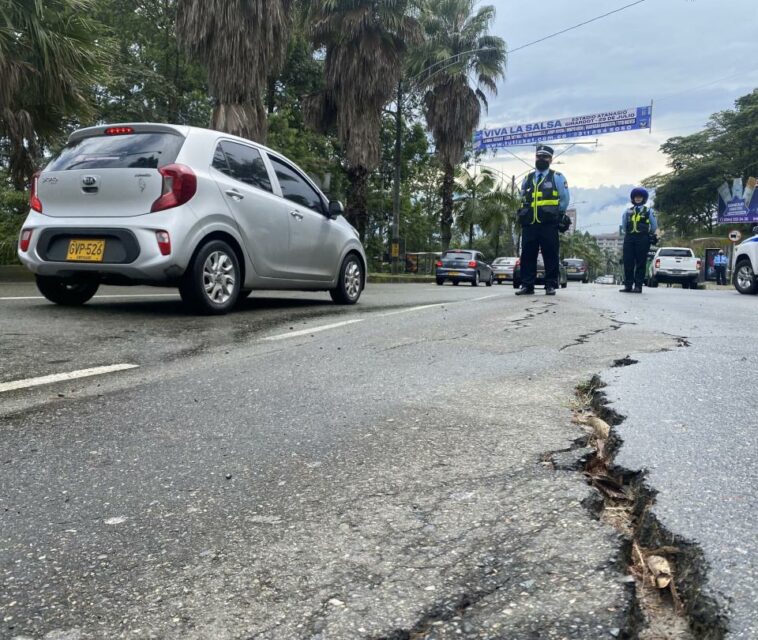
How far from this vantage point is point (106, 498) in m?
2.05

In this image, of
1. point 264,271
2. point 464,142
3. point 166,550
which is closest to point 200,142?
point 264,271

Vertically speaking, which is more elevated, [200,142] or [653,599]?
[200,142]

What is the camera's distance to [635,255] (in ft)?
42.4

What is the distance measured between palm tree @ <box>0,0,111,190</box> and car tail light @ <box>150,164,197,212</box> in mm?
5772

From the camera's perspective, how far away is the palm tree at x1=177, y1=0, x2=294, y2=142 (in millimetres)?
14500

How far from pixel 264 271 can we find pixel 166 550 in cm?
532

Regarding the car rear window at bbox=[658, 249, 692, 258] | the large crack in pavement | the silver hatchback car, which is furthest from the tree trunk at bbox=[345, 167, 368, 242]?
the large crack in pavement

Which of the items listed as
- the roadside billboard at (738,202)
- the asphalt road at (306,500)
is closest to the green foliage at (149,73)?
the asphalt road at (306,500)

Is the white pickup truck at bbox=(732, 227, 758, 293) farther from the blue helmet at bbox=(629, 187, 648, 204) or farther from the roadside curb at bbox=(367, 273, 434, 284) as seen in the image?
the roadside curb at bbox=(367, 273, 434, 284)

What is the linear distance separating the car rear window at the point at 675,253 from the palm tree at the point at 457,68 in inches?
349

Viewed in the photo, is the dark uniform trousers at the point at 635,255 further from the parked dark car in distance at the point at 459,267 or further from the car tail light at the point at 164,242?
the parked dark car in distance at the point at 459,267

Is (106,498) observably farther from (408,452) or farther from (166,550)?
(408,452)

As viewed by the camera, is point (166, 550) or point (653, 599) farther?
point (166, 550)

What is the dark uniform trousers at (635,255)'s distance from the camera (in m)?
12.7
